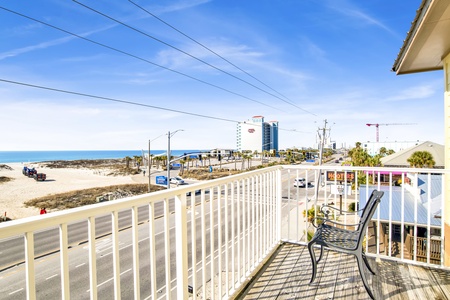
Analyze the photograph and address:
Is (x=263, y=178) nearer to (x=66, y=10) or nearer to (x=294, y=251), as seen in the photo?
(x=294, y=251)

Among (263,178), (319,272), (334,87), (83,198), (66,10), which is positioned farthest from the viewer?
(334,87)

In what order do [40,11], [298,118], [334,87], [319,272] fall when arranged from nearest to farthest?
[319,272], [40,11], [334,87], [298,118]

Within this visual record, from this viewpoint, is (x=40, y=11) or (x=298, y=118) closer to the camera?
(x=40, y=11)

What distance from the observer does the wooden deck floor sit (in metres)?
2.12

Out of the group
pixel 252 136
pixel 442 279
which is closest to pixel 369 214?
pixel 442 279

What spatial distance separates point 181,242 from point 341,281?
1717 millimetres

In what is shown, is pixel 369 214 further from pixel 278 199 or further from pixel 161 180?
pixel 161 180

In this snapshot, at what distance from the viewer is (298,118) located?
45.8 m

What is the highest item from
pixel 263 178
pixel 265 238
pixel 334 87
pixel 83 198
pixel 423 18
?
pixel 334 87

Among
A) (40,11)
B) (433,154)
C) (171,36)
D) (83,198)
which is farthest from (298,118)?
(40,11)

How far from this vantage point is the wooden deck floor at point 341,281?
2.12 metres

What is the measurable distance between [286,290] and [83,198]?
83.9 feet

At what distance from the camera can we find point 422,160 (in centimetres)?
1750

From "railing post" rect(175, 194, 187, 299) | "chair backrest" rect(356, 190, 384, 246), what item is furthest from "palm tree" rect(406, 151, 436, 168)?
"railing post" rect(175, 194, 187, 299)
